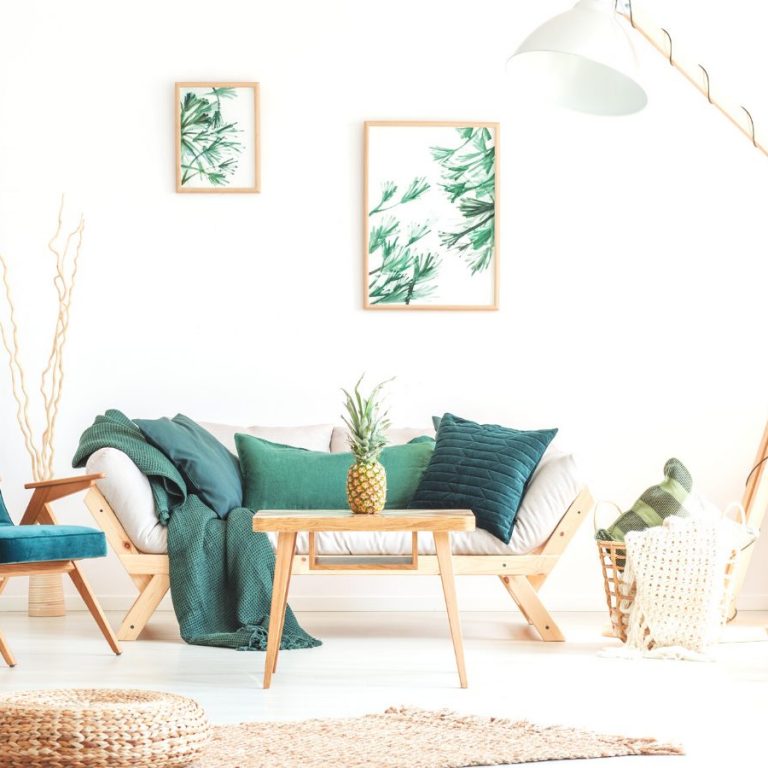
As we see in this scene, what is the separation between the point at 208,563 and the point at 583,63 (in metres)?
2.21

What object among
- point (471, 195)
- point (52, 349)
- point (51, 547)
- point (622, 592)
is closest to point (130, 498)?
point (51, 547)

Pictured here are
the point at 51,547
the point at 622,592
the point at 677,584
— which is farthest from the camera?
the point at 622,592

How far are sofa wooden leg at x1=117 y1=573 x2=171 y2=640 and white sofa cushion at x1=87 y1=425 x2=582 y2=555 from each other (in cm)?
11

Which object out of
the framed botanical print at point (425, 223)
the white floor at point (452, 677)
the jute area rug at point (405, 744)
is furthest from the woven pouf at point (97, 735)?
the framed botanical print at point (425, 223)

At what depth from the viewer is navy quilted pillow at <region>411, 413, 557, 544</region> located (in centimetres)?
410

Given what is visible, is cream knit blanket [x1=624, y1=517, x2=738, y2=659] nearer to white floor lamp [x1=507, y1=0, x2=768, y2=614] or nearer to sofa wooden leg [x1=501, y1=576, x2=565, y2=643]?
sofa wooden leg [x1=501, y1=576, x2=565, y2=643]

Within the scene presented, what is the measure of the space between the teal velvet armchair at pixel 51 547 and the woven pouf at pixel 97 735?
1.16 m

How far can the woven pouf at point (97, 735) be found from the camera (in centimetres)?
214

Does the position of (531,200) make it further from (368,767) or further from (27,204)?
(368,767)

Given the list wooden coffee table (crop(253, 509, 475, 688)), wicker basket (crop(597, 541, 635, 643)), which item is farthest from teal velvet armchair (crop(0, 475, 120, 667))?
wicker basket (crop(597, 541, 635, 643))

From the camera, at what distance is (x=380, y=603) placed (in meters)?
4.91

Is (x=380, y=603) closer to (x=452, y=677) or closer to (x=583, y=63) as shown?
(x=452, y=677)

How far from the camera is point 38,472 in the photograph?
4.75 metres

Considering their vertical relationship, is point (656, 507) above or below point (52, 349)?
below
